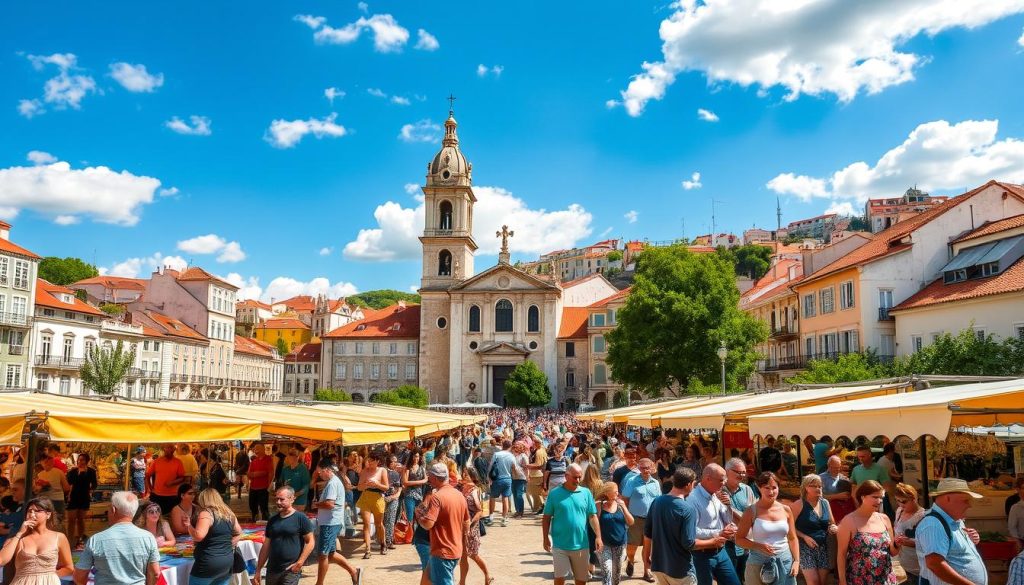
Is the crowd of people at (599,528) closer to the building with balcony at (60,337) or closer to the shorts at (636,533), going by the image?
the shorts at (636,533)

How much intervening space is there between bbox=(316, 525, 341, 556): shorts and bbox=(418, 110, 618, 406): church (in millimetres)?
52362

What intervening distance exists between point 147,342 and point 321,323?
Answer: 46583 millimetres

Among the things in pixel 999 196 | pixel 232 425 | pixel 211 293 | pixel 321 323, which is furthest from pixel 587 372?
pixel 232 425

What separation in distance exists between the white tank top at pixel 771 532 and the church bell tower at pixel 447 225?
5913 cm

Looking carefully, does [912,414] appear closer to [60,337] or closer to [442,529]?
[442,529]

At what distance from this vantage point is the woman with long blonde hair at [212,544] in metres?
7.14

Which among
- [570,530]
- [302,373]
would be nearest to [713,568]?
[570,530]

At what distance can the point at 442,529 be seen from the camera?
7.89 m

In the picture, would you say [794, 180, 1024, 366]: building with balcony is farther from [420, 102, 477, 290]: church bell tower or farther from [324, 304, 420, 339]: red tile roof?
[324, 304, 420, 339]: red tile roof

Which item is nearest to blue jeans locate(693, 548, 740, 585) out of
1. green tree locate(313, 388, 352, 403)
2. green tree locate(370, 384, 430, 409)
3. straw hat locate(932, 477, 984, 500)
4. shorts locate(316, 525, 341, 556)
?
straw hat locate(932, 477, 984, 500)

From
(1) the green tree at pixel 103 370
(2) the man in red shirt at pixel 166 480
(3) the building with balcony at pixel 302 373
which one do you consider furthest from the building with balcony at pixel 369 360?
(2) the man in red shirt at pixel 166 480

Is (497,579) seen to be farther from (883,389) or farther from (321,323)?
(321,323)

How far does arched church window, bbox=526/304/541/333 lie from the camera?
6381cm

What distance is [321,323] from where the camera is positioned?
10362cm
